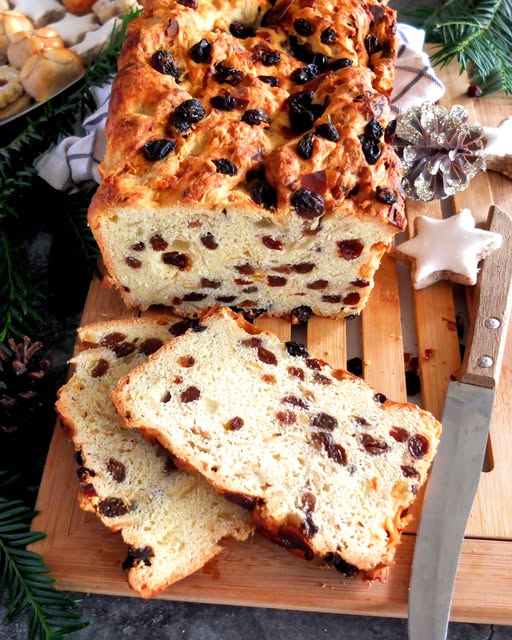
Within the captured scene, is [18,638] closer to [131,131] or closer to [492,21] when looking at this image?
[131,131]

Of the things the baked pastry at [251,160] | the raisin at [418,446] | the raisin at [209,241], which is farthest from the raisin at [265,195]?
the raisin at [418,446]

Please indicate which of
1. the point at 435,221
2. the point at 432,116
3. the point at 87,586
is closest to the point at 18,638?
the point at 87,586

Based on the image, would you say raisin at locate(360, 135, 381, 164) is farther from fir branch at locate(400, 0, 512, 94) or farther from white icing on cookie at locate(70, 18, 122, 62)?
white icing on cookie at locate(70, 18, 122, 62)

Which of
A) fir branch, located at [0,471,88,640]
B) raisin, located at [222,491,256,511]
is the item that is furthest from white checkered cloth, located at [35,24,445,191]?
raisin, located at [222,491,256,511]

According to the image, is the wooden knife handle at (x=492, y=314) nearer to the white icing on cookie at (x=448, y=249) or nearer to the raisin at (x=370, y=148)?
the white icing on cookie at (x=448, y=249)

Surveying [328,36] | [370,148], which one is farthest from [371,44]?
[370,148]
